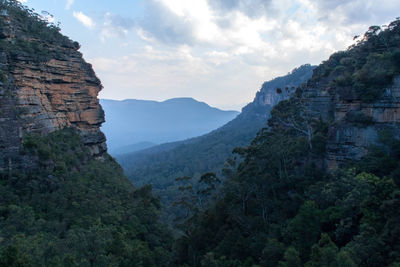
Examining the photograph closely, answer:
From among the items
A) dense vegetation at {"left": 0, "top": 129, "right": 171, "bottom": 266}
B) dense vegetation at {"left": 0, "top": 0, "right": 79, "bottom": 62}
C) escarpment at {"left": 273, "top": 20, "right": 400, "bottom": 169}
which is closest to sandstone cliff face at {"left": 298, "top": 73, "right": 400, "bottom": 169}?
escarpment at {"left": 273, "top": 20, "right": 400, "bottom": 169}

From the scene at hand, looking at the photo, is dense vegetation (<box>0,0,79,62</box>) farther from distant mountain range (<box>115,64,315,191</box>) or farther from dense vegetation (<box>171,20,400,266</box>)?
distant mountain range (<box>115,64,315,191</box>)

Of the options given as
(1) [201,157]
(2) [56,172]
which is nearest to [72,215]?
(2) [56,172]

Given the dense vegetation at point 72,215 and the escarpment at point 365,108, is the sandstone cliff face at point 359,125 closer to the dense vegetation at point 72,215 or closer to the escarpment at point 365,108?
the escarpment at point 365,108

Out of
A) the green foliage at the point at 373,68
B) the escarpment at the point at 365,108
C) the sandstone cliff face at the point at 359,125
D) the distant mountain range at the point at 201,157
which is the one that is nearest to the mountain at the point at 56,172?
the sandstone cliff face at the point at 359,125

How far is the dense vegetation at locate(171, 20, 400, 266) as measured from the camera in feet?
35.0

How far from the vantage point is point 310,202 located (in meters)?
14.0

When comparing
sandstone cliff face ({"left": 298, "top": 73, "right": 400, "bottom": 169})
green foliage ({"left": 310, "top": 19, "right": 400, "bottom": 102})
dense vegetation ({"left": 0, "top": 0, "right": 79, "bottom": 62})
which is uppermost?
dense vegetation ({"left": 0, "top": 0, "right": 79, "bottom": 62})

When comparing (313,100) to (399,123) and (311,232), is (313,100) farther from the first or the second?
(311,232)

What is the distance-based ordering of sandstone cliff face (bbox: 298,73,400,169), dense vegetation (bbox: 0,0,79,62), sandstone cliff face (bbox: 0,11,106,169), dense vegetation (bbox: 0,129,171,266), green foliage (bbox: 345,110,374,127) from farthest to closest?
dense vegetation (bbox: 0,0,79,62) → sandstone cliff face (bbox: 0,11,106,169) → green foliage (bbox: 345,110,374,127) → sandstone cliff face (bbox: 298,73,400,169) → dense vegetation (bbox: 0,129,171,266)

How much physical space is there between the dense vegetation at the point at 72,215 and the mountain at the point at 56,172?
1.9 inches

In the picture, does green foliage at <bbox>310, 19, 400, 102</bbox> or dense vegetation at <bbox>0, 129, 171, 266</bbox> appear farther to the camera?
green foliage at <bbox>310, 19, 400, 102</bbox>

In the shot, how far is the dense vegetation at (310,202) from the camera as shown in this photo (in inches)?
420

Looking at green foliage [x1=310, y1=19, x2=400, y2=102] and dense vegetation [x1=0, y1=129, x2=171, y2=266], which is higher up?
green foliage [x1=310, y1=19, x2=400, y2=102]

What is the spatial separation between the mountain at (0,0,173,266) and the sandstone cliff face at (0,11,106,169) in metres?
0.08
